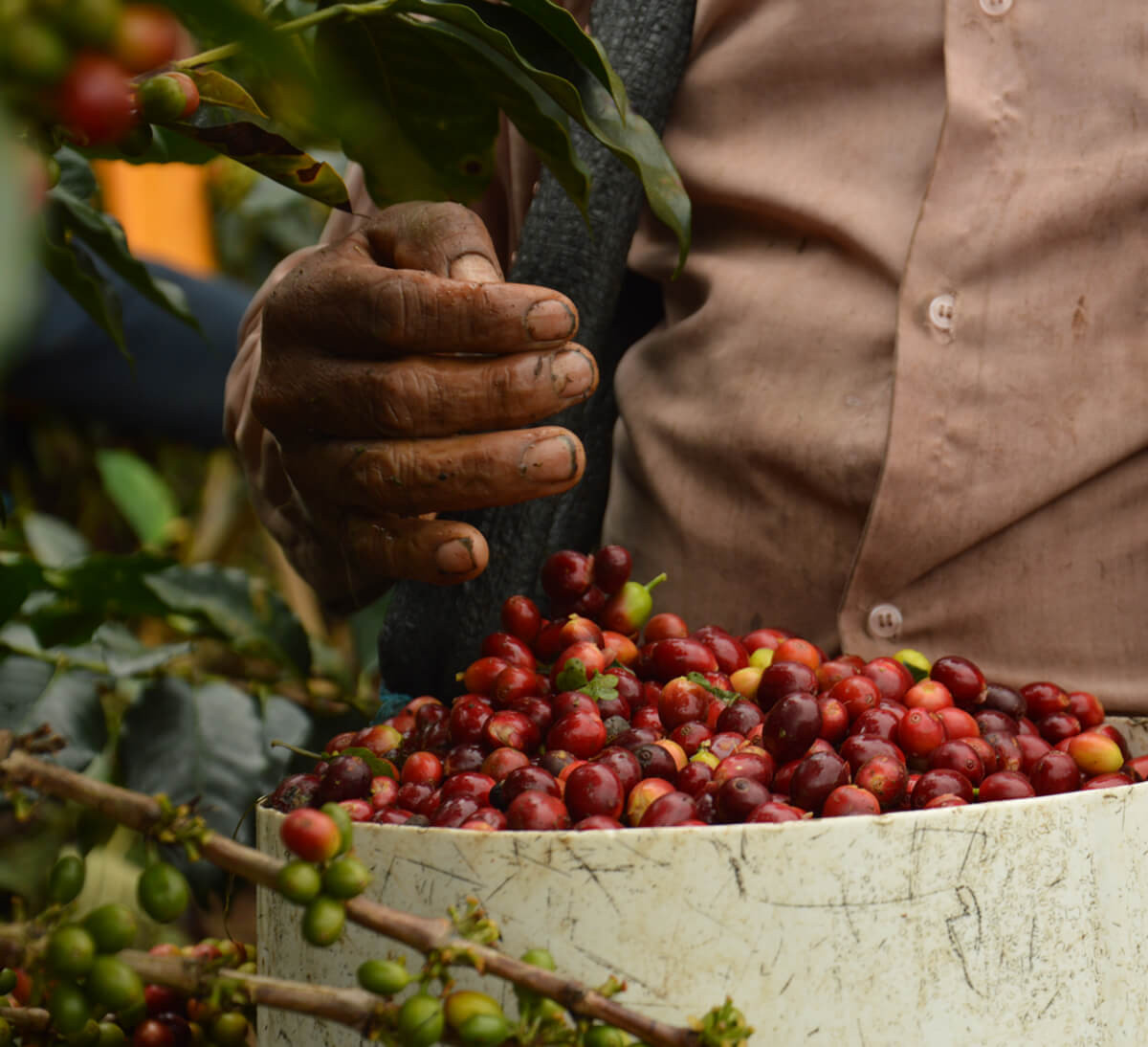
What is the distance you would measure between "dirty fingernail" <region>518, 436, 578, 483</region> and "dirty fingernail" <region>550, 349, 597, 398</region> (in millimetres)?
36

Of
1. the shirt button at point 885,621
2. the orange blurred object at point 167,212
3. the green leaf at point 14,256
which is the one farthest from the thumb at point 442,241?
the orange blurred object at point 167,212

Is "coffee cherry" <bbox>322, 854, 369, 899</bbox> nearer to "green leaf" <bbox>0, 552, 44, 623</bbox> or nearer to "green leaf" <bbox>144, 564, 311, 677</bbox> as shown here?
"green leaf" <bbox>0, 552, 44, 623</bbox>

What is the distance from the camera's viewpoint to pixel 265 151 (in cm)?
66

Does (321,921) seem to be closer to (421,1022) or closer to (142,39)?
(421,1022)

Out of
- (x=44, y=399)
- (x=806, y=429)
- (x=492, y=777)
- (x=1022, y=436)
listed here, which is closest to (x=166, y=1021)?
(x=492, y=777)

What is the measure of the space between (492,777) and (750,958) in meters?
0.22

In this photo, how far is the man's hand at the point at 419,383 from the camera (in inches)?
31.6

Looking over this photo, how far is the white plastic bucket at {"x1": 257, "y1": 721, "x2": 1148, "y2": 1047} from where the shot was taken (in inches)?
22.9

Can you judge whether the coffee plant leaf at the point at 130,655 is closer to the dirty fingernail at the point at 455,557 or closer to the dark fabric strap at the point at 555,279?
the dark fabric strap at the point at 555,279

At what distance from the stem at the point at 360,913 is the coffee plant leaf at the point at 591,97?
17.3 inches

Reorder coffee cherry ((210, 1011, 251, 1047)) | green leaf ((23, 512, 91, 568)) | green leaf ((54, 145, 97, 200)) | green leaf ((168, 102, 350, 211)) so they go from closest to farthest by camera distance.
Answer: green leaf ((168, 102, 350, 211)) < coffee cherry ((210, 1011, 251, 1047)) < green leaf ((54, 145, 97, 200)) < green leaf ((23, 512, 91, 568))

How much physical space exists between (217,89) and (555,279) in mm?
535

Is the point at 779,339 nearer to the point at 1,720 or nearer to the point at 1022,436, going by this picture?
the point at 1022,436

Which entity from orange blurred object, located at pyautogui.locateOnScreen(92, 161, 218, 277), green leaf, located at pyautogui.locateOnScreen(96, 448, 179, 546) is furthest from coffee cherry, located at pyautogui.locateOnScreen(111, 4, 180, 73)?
orange blurred object, located at pyautogui.locateOnScreen(92, 161, 218, 277)
